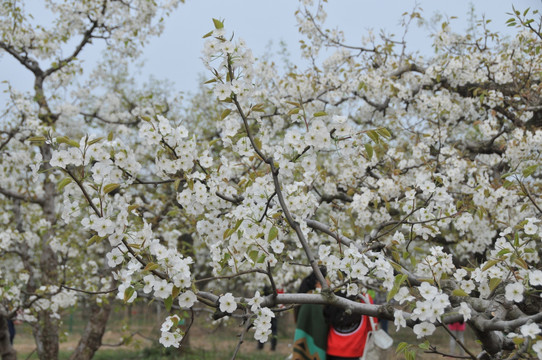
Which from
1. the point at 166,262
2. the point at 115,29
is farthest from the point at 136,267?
the point at 115,29

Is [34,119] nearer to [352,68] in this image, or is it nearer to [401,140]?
[352,68]

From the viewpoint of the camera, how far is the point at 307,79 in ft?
20.7

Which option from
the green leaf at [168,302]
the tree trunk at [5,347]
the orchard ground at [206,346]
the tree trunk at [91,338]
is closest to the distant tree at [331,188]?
the green leaf at [168,302]

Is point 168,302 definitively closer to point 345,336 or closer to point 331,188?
point 345,336

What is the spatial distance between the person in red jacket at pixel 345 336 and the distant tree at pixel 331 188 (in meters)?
0.67

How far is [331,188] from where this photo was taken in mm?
5422

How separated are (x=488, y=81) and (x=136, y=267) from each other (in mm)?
5134

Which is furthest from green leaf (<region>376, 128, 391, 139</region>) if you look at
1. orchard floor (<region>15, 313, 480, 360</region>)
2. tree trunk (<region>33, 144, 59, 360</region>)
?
orchard floor (<region>15, 313, 480, 360</region>)

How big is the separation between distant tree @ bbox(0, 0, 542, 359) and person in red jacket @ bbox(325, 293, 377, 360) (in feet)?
2.19

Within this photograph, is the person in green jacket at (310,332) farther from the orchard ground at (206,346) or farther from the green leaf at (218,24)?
the orchard ground at (206,346)

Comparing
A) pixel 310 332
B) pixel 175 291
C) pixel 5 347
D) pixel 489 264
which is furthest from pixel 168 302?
pixel 5 347

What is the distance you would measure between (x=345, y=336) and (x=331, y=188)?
178cm

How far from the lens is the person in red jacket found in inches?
164

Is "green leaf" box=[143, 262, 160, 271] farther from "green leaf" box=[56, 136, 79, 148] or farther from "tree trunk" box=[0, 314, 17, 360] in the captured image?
"tree trunk" box=[0, 314, 17, 360]
